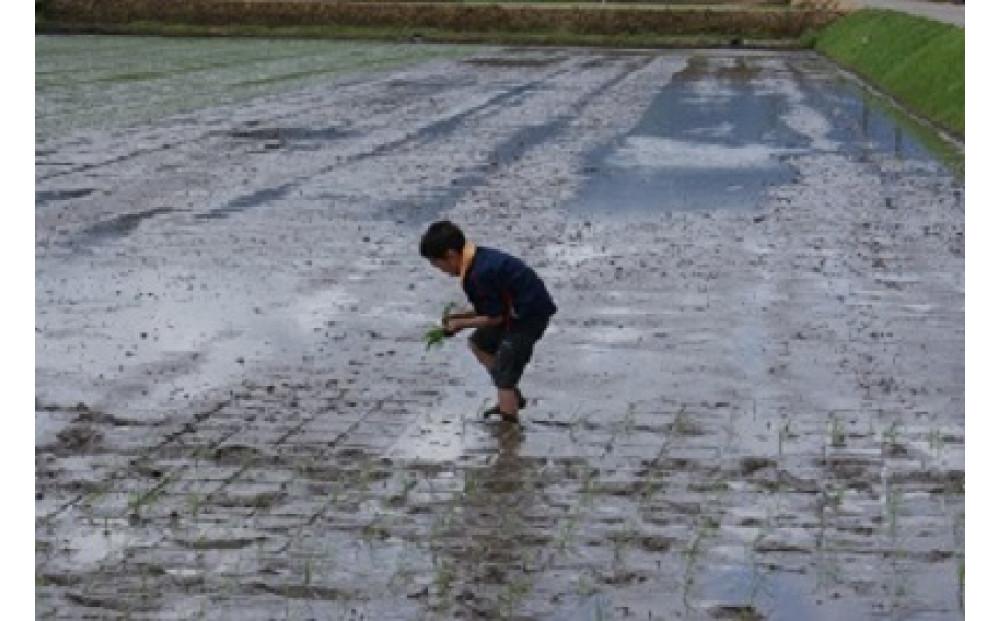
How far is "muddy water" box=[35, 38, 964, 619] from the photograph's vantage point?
7.24 metres

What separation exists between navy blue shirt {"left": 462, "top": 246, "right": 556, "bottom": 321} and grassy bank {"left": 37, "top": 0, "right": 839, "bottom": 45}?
5604 cm

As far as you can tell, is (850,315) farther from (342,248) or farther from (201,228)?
(201,228)

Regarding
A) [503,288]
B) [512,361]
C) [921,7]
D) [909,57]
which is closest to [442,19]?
[921,7]

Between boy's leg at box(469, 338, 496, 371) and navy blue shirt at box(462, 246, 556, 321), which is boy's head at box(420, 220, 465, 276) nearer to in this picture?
navy blue shirt at box(462, 246, 556, 321)

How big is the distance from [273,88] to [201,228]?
71.8ft

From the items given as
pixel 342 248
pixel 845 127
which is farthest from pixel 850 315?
Result: pixel 845 127

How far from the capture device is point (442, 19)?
219ft

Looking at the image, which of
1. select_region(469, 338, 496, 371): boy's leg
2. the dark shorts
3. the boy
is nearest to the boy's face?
the boy

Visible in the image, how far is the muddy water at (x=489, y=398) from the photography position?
23.8 ft

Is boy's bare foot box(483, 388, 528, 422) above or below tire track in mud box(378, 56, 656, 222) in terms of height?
above

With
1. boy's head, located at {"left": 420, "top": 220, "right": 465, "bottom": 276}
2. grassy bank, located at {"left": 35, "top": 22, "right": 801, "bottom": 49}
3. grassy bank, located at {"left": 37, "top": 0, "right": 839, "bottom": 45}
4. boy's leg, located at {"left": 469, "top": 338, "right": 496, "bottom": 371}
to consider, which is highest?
boy's head, located at {"left": 420, "top": 220, "right": 465, "bottom": 276}

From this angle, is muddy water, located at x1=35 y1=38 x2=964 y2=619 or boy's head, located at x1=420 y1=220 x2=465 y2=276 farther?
boy's head, located at x1=420 y1=220 x2=465 y2=276

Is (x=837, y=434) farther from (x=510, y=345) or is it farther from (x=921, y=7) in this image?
(x=921, y=7)

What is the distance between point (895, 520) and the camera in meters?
8.16
